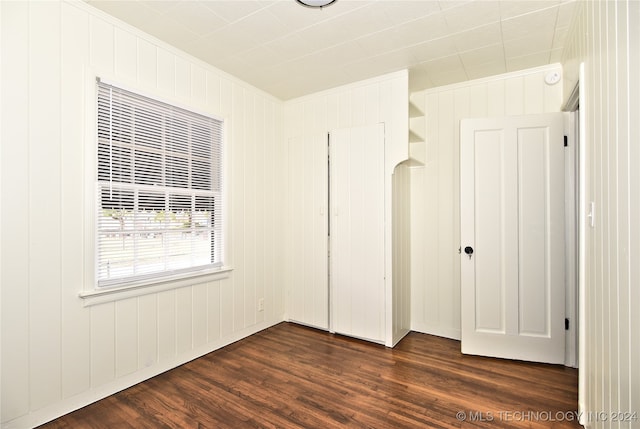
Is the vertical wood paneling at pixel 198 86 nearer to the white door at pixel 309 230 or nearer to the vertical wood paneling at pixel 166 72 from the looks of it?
the vertical wood paneling at pixel 166 72

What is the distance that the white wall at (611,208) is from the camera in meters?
1.21

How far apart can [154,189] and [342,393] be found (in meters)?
2.03

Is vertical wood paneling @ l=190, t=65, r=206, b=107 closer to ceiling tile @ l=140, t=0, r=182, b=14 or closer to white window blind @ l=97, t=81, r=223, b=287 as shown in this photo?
white window blind @ l=97, t=81, r=223, b=287

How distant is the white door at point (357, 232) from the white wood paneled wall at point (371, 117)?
0.07 m

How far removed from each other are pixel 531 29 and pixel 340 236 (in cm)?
230

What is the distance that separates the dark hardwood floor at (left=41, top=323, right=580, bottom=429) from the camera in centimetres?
198

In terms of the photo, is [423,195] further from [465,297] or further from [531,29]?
[531,29]

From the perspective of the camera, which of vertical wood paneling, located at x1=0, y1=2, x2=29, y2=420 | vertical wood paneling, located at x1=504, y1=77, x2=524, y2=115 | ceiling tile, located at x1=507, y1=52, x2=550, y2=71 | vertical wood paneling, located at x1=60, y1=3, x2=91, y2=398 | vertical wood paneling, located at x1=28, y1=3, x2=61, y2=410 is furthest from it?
vertical wood paneling, located at x1=504, y1=77, x2=524, y2=115

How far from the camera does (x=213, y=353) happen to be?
295cm

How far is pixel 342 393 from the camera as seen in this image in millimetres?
2277

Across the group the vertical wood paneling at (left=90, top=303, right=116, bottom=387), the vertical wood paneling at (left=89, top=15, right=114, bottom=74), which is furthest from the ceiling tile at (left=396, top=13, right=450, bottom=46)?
the vertical wood paneling at (left=90, top=303, right=116, bottom=387)

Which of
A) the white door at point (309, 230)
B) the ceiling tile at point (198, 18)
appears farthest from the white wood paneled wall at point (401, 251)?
the ceiling tile at point (198, 18)

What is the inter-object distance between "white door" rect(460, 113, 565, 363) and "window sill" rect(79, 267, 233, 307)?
2.26m

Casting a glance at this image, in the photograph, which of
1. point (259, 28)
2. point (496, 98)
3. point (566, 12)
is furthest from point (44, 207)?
point (496, 98)
